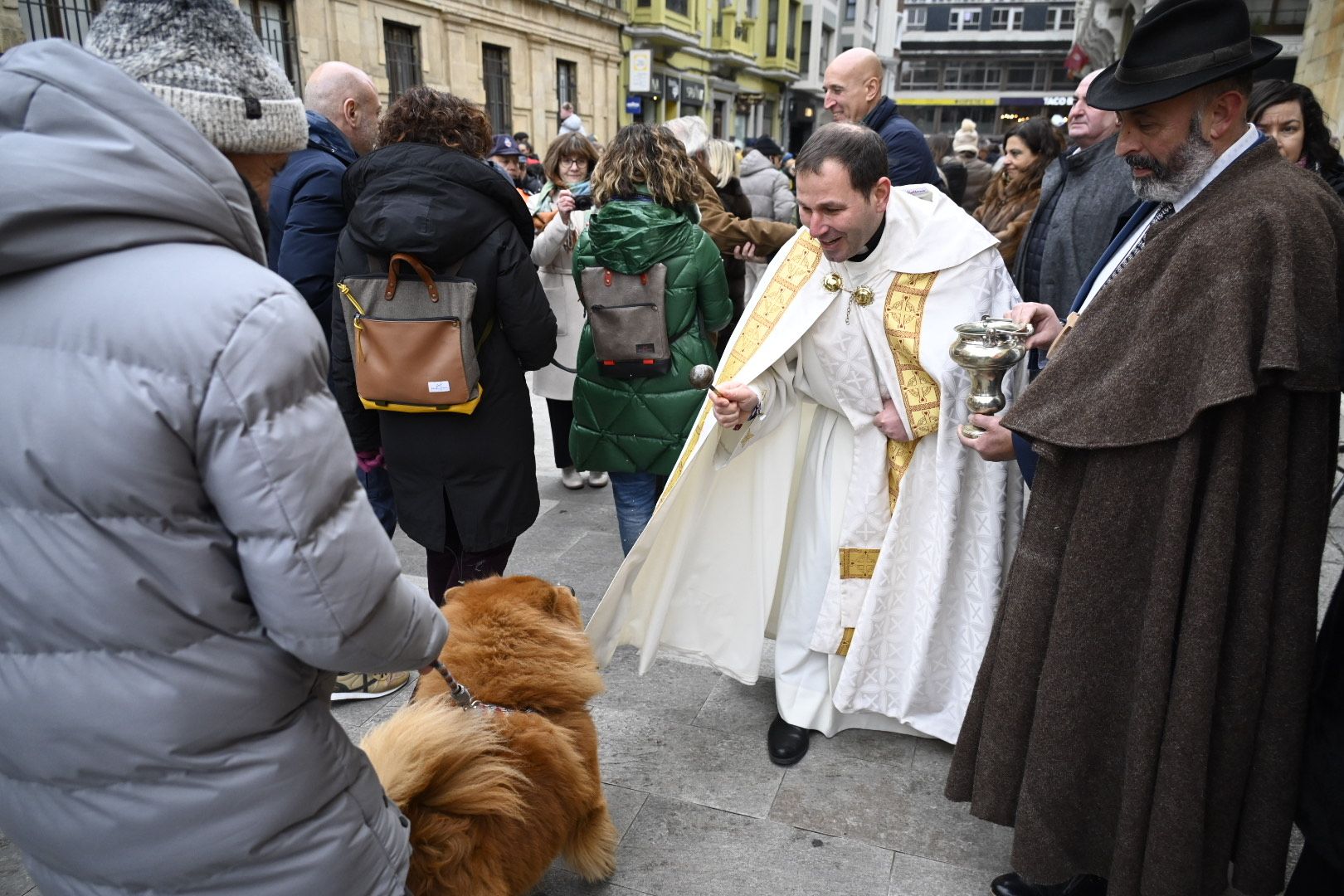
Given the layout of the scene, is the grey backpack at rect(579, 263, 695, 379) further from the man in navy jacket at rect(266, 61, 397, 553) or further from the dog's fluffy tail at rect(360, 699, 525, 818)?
the dog's fluffy tail at rect(360, 699, 525, 818)

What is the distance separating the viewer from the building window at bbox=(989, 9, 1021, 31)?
60.3 metres

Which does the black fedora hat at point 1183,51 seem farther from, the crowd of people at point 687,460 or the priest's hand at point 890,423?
the priest's hand at point 890,423

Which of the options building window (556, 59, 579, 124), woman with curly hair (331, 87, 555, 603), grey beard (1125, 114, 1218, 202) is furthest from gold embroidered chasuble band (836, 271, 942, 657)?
building window (556, 59, 579, 124)

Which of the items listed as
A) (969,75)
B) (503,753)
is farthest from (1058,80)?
(503,753)

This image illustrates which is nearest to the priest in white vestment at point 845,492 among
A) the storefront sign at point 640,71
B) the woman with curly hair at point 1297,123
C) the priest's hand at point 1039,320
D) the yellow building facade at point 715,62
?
the priest's hand at point 1039,320

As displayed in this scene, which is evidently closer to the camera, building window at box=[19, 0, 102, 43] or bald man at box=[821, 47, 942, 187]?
bald man at box=[821, 47, 942, 187]

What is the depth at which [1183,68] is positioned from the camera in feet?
5.66

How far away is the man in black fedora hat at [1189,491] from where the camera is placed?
1644 millimetres

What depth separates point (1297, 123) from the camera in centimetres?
372

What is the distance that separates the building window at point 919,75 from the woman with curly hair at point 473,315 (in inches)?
2686

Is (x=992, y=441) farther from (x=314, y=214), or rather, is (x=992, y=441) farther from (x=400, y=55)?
(x=400, y=55)

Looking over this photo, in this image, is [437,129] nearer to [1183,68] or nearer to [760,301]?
[760,301]

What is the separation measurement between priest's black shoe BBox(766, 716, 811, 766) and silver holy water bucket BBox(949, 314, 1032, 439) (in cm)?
125

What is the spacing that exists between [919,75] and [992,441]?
69.6 meters
